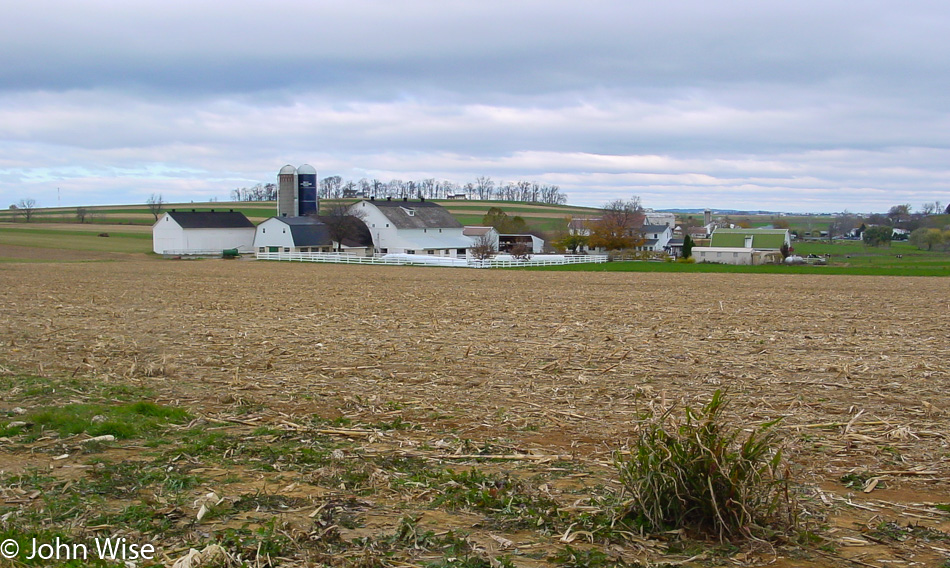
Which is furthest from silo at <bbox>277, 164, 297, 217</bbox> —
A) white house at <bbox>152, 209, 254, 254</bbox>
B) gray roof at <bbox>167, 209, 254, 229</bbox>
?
white house at <bbox>152, 209, 254, 254</bbox>

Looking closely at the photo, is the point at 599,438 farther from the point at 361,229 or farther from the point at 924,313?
the point at 361,229

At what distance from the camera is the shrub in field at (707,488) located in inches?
213

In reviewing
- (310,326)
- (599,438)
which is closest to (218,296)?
(310,326)

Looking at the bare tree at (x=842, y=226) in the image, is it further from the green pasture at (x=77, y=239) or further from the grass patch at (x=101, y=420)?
the grass patch at (x=101, y=420)

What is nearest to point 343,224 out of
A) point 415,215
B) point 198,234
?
point 415,215

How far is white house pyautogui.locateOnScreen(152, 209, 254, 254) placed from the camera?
77.6 meters

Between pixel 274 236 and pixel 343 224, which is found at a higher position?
Answer: pixel 343 224

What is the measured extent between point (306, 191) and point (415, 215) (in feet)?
53.2

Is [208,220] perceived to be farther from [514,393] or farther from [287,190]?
[514,393]

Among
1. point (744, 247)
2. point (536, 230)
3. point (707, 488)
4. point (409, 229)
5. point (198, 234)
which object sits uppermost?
point (536, 230)

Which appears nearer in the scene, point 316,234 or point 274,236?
point 274,236

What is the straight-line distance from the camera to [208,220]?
80500 millimetres

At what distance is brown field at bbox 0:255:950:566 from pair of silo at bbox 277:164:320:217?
70.3 metres

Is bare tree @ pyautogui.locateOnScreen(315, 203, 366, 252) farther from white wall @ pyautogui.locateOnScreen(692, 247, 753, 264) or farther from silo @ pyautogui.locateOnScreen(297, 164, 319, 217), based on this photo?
white wall @ pyautogui.locateOnScreen(692, 247, 753, 264)
